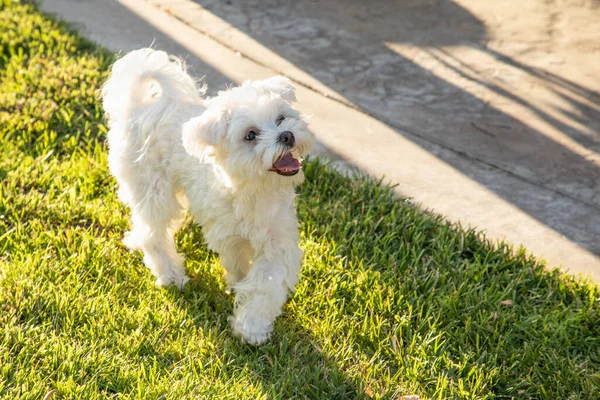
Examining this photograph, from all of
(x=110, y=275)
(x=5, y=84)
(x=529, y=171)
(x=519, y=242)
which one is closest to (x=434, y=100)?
(x=529, y=171)

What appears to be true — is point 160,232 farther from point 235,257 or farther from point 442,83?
point 442,83

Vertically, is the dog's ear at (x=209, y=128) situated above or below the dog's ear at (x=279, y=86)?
below

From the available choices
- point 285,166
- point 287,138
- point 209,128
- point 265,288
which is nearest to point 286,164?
point 285,166

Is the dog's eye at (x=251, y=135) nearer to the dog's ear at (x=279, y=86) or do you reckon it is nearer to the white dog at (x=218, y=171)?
the white dog at (x=218, y=171)

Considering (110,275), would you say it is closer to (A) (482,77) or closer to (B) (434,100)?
(B) (434,100)

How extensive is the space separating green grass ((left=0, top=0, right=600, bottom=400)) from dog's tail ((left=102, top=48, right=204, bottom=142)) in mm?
802

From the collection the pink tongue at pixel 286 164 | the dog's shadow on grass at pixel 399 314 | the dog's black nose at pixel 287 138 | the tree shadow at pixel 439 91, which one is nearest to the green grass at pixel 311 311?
the dog's shadow on grass at pixel 399 314

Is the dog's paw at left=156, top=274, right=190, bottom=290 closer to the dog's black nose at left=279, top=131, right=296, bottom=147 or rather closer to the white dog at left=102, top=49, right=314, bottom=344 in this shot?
the white dog at left=102, top=49, right=314, bottom=344

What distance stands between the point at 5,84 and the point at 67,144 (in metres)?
1.00

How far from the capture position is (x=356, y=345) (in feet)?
12.5

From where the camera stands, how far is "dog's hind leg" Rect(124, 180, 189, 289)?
159 inches

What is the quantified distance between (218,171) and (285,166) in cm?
41

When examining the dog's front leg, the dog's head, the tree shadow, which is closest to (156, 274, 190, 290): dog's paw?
the dog's front leg

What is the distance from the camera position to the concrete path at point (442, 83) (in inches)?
191
